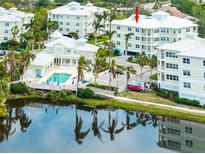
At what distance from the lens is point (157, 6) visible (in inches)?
5753

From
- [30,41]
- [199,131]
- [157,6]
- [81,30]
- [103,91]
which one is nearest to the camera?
[199,131]

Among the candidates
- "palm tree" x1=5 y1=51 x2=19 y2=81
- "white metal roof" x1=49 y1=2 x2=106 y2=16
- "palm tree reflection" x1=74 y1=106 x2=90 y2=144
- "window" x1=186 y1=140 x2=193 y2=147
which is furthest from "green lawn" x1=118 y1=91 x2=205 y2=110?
"white metal roof" x1=49 y1=2 x2=106 y2=16

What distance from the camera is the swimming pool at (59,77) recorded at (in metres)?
72.8

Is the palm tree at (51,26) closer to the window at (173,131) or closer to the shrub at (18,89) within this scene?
the shrub at (18,89)

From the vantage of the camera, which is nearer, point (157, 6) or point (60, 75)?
point (60, 75)

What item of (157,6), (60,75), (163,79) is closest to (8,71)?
(60,75)

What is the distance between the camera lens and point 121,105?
62344 millimetres

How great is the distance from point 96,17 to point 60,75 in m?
37.6

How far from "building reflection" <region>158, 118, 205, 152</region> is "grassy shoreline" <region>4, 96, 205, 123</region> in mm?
824

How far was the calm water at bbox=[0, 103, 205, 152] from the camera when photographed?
4950 cm

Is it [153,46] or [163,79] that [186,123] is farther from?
[153,46]

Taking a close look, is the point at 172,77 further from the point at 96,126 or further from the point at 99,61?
the point at 96,126

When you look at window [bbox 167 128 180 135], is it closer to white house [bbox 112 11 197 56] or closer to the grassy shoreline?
the grassy shoreline

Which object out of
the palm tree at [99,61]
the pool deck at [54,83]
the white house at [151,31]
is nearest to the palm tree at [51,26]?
the white house at [151,31]
